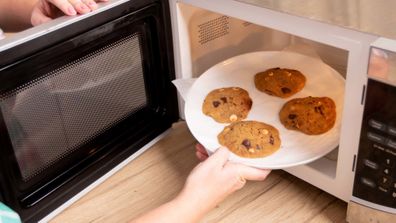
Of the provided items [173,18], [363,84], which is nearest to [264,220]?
[363,84]

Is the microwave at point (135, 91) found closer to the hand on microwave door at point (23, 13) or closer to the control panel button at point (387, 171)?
the control panel button at point (387, 171)

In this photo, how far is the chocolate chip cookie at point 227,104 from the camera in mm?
844

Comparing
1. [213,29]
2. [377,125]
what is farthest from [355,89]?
[213,29]

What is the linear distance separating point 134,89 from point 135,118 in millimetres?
60

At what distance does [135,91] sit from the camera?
2.83ft

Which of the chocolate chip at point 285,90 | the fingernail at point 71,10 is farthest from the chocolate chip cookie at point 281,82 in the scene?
the fingernail at point 71,10

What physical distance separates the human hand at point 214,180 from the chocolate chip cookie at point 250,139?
0.10 ft

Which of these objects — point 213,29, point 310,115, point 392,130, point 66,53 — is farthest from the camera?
point 213,29

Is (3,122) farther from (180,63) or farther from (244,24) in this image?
(244,24)

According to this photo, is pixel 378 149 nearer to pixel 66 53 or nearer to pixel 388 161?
pixel 388 161

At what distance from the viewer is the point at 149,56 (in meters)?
0.85

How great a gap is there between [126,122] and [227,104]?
201 millimetres

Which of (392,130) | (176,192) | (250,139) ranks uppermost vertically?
(392,130)

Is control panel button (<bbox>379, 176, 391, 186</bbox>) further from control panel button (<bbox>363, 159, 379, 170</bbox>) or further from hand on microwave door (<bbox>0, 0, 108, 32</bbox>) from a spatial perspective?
hand on microwave door (<bbox>0, 0, 108, 32</bbox>)
